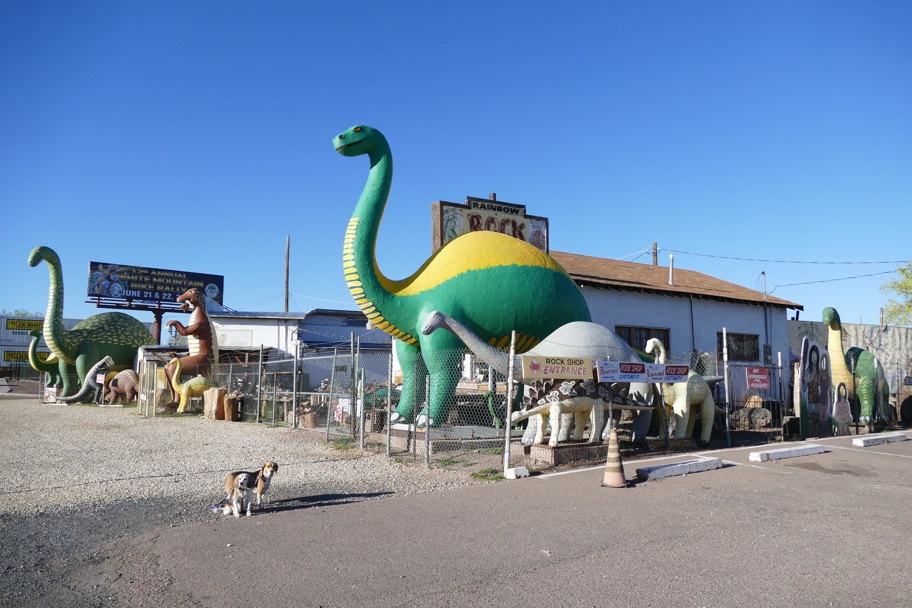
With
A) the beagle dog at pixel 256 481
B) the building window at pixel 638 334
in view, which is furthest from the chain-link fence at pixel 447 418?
the beagle dog at pixel 256 481

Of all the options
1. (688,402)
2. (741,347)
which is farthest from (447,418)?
(741,347)

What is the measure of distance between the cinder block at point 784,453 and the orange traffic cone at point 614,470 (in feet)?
10.5

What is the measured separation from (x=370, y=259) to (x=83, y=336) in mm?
19256

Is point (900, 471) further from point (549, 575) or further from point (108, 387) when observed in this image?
point (108, 387)

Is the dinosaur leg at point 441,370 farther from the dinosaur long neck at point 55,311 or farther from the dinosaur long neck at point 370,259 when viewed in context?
the dinosaur long neck at point 55,311

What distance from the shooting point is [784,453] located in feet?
31.9

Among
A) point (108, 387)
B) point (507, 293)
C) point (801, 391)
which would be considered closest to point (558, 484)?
point (507, 293)

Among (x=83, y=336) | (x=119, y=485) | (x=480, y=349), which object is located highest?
(x=83, y=336)

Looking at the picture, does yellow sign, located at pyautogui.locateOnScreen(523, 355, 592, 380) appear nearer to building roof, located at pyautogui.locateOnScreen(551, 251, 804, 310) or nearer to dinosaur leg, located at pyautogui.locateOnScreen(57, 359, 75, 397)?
building roof, located at pyautogui.locateOnScreen(551, 251, 804, 310)

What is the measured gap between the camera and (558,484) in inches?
297

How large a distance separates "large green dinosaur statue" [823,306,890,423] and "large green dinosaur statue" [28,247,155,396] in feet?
81.7

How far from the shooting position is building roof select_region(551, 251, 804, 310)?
17.6m

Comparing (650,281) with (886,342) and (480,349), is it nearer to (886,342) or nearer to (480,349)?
(480,349)

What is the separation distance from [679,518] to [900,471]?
504cm
